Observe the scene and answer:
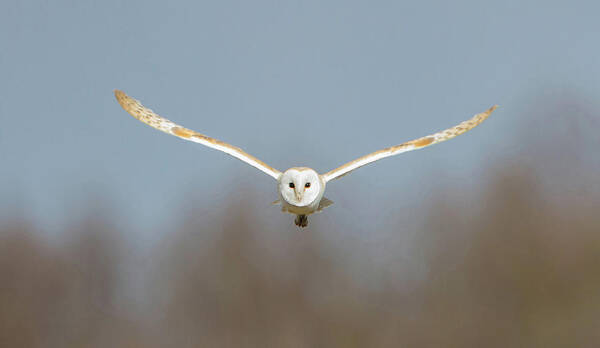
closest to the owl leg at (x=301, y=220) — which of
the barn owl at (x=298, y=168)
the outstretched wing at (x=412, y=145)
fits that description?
the barn owl at (x=298, y=168)

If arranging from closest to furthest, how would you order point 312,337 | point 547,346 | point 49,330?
point 547,346 < point 312,337 < point 49,330

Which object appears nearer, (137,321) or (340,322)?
(340,322)

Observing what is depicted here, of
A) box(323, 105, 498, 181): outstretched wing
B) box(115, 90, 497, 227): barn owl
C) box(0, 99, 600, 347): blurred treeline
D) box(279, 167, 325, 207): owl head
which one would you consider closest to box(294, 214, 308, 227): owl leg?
box(115, 90, 497, 227): barn owl

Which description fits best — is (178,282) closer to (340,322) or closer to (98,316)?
(98,316)

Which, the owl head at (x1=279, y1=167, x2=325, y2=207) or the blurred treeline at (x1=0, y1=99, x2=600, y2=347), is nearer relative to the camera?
the owl head at (x1=279, y1=167, x2=325, y2=207)

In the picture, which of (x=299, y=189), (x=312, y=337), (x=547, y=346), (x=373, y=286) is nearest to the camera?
(x=299, y=189)

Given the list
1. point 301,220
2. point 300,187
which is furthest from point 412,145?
point 300,187

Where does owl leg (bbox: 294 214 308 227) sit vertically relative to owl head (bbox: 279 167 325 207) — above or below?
below

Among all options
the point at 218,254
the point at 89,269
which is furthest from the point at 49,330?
the point at 218,254

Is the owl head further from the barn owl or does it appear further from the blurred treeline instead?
the blurred treeline
